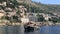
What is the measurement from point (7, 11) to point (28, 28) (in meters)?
42.5

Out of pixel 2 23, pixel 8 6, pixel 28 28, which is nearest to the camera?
pixel 28 28

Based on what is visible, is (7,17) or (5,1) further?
(5,1)

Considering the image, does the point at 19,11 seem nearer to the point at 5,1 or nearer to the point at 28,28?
the point at 5,1

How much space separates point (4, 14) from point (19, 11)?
31.0 feet

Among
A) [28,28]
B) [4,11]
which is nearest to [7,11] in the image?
[4,11]

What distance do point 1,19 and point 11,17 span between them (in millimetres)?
8402

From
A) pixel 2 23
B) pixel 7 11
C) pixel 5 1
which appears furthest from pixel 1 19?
pixel 5 1

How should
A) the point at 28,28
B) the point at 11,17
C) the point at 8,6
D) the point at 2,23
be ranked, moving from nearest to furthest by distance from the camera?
the point at 28,28
the point at 2,23
the point at 11,17
the point at 8,6

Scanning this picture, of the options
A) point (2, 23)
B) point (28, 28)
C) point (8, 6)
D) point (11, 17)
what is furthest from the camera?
point (8, 6)

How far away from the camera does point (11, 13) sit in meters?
152

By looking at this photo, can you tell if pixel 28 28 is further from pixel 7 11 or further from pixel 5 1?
pixel 5 1

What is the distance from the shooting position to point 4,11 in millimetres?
154125

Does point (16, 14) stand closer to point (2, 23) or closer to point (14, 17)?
point (14, 17)

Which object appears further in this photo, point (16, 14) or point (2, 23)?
point (16, 14)
